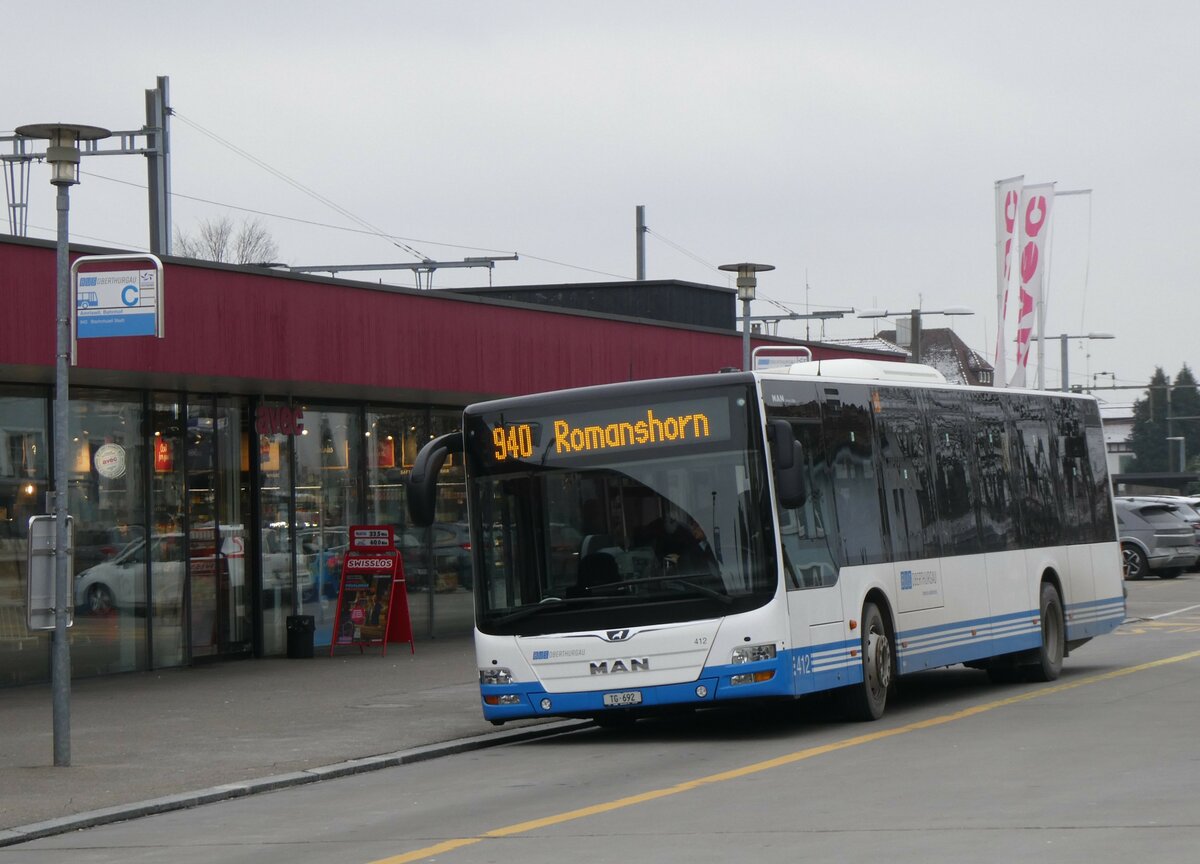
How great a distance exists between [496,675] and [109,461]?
8.68 meters

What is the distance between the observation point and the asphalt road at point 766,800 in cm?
879

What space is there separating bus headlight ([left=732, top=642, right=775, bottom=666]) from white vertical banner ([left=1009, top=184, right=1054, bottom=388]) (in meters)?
19.0

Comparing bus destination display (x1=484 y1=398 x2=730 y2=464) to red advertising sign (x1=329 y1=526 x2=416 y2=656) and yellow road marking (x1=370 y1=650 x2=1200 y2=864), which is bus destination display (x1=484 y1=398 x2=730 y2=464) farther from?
red advertising sign (x1=329 y1=526 x2=416 y2=656)

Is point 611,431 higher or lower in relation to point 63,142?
lower

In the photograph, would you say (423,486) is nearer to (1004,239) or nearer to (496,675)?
(496,675)

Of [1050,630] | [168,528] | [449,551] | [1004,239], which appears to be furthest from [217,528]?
[1004,239]

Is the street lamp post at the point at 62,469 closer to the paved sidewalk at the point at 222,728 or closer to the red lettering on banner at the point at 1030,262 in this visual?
the paved sidewalk at the point at 222,728

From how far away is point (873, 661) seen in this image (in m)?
15.0

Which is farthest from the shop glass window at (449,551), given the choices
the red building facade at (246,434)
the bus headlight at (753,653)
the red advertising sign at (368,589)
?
the bus headlight at (753,653)

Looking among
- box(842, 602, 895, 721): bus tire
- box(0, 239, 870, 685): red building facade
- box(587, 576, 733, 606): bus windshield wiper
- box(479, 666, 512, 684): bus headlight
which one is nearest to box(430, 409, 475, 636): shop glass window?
box(0, 239, 870, 685): red building facade

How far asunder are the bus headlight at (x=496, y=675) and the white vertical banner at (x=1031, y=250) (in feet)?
62.6

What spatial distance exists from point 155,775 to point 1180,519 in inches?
1297

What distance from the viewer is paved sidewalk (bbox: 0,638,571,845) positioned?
40.5 ft

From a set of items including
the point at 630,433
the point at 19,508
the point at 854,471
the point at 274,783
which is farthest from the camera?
the point at 19,508
